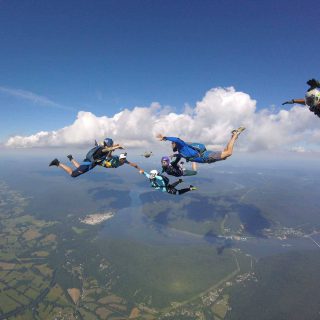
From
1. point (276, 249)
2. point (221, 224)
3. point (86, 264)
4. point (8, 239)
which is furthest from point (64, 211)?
point (276, 249)

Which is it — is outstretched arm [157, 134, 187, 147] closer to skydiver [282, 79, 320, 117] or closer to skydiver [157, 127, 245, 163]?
skydiver [157, 127, 245, 163]

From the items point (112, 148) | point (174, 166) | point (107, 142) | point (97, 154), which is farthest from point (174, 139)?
point (97, 154)

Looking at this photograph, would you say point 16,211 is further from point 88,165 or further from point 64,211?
point 88,165

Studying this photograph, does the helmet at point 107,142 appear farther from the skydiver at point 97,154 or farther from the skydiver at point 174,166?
the skydiver at point 174,166

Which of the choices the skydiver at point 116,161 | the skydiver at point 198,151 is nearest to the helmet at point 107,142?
the skydiver at point 116,161

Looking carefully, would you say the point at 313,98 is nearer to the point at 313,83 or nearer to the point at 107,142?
the point at 313,83
